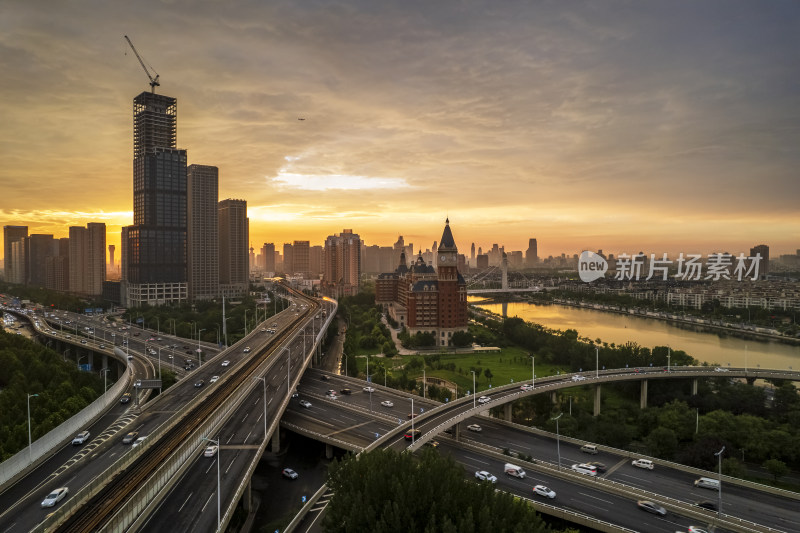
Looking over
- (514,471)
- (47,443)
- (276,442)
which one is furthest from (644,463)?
(47,443)

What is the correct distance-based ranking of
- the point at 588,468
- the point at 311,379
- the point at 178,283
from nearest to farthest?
the point at 588,468 < the point at 311,379 < the point at 178,283

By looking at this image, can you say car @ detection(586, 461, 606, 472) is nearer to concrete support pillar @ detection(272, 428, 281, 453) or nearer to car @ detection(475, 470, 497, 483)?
car @ detection(475, 470, 497, 483)

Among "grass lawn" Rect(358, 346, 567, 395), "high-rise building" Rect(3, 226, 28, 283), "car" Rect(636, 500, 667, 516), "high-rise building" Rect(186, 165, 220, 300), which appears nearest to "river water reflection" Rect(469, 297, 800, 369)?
"grass lawn" Rect(358, 346, 567, 395)

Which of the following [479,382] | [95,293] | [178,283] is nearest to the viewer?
[479,382]

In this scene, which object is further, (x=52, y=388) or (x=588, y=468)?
(x=52, y=388)

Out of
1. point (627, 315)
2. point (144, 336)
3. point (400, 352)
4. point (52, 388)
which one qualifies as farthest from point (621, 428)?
point (627, 315)

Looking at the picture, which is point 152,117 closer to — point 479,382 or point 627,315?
point 479,382

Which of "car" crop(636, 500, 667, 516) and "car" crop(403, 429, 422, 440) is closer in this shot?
"car" crop(636, 500, 667, 516)
